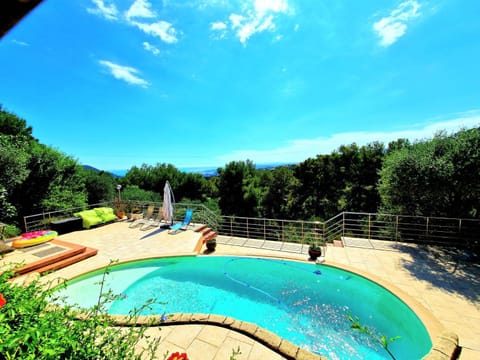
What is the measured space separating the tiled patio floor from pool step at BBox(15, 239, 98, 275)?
→ 0.23 metres

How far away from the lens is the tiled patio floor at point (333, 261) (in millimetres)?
3191

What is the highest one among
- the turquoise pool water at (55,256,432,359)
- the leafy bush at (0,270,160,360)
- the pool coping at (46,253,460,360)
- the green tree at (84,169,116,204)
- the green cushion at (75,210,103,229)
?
the green tree at (84,169,116,204)

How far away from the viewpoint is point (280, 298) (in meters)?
5.23

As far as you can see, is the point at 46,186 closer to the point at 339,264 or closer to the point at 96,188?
the point at 96,188

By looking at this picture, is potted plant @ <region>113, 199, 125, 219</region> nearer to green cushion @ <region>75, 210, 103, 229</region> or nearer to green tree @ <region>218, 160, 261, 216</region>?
green cushion @ <region>75, 210, 103, 229</region>

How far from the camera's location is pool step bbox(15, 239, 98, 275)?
18.8 ft

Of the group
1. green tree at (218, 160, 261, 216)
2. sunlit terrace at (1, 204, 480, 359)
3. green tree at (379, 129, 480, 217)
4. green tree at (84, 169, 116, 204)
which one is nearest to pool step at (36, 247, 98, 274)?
sunlit terrace at (1, 204, 480, 359)

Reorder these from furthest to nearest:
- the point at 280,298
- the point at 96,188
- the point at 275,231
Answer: the point at 96,188 → the point at 275,231 → the point at 280,298

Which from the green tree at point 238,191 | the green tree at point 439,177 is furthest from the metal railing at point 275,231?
the green tree at point 238,191

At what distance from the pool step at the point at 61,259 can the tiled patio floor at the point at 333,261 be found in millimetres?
227

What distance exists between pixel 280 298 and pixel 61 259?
686 cm

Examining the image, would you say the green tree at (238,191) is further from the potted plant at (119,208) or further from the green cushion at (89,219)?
the green cushion at (89,219)

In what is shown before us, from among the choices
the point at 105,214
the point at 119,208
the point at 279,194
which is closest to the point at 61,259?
the point at 105,214

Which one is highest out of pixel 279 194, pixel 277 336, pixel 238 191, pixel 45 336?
pixel 238 191
